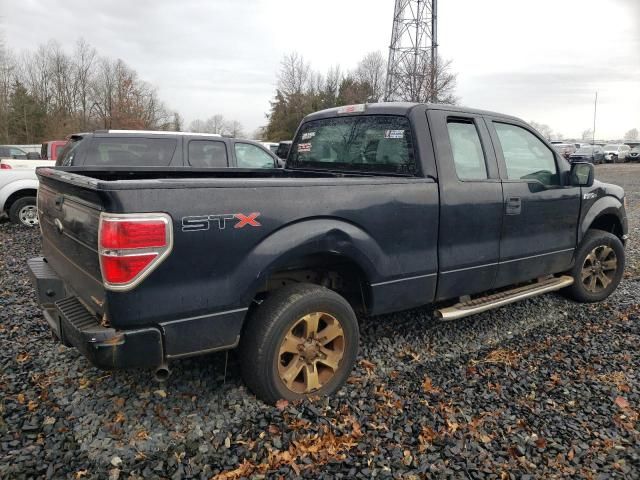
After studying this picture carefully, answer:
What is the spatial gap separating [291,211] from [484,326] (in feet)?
8.24

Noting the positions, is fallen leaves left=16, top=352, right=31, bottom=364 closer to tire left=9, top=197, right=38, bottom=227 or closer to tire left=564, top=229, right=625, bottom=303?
tire left=564, top=229, right=625, bottom=303

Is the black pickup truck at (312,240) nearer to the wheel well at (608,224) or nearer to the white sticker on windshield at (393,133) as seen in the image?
the white sticker on windshield at (393,133)

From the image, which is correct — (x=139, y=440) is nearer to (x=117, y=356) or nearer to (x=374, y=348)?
(x=117, y=356)

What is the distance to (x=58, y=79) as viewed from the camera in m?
48.8

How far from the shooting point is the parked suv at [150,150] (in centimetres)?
729

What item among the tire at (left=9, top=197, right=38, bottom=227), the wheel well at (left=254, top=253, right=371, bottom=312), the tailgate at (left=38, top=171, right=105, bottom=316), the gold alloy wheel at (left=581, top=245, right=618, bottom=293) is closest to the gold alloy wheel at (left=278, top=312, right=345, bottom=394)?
the wheel well at (left=254, top=253, right=371, bottom=312)

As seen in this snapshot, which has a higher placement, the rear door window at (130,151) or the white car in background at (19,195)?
the rear door window at (130,151)

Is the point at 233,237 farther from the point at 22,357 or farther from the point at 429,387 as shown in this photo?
the point at 22,357

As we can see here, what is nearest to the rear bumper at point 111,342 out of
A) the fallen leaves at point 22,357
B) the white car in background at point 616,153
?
the fallen leaves at point 22,357

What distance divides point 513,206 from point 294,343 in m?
2.15

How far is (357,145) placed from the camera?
393cm

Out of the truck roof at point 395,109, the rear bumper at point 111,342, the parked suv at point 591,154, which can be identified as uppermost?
the parked suv at point 591,154

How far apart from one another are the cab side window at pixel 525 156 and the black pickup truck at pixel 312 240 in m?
0.02

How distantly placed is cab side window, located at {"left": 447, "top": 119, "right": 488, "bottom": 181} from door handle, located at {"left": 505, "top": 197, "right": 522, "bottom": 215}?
0.28 meters
